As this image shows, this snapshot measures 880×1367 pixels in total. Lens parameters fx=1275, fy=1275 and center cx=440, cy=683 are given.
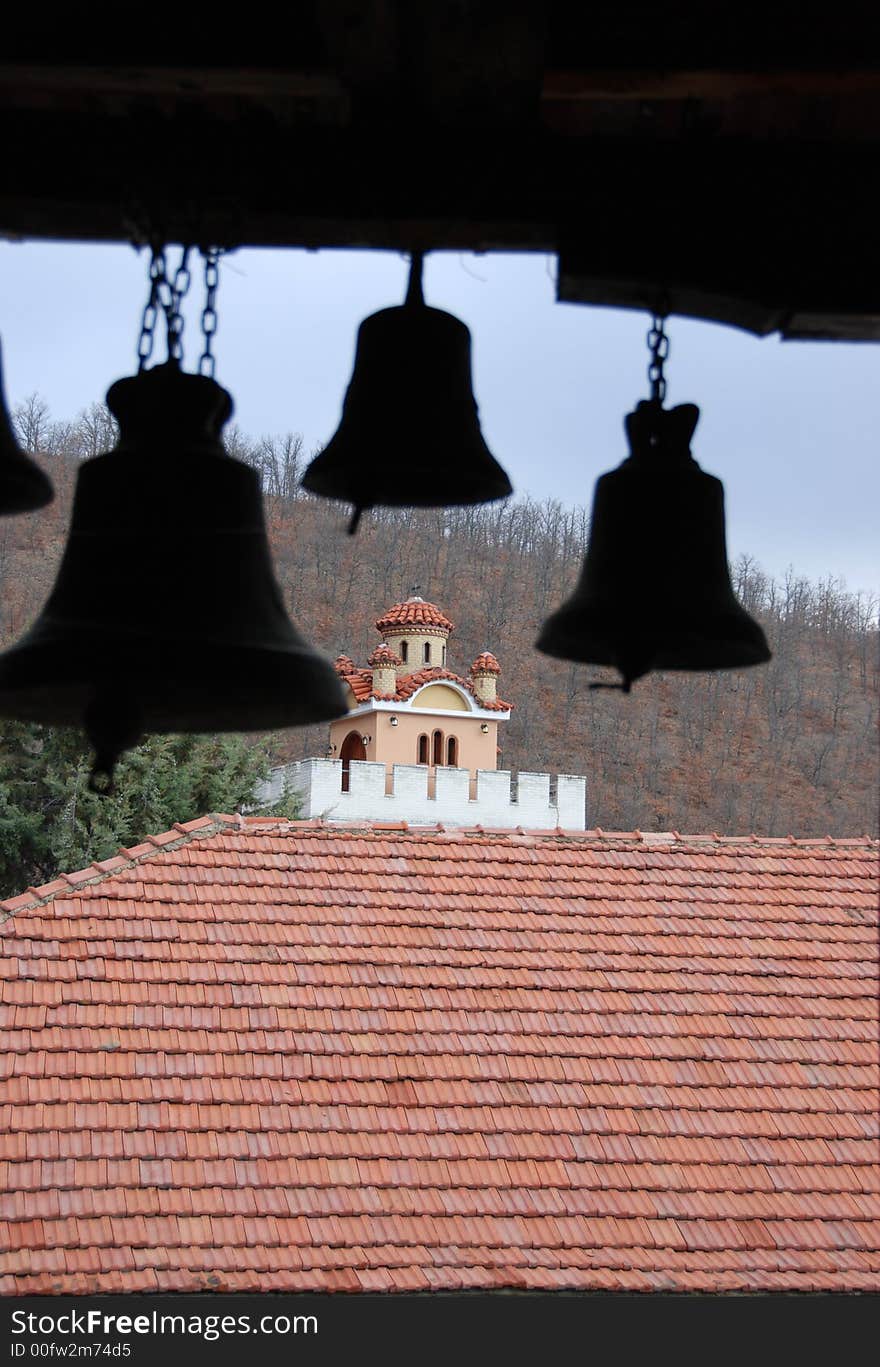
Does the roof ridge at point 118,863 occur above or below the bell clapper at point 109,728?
below

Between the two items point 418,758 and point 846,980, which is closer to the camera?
point 846,980

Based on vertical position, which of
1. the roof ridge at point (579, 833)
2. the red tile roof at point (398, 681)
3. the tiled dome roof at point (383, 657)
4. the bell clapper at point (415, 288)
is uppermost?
the tiled dome roof at point (383, 657)

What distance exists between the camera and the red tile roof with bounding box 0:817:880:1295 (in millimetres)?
5277

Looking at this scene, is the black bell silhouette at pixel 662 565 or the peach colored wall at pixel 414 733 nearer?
the black bell silhouette at pixel 662 565

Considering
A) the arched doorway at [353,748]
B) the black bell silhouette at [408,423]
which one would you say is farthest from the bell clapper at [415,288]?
the arched doorway at [353,748]

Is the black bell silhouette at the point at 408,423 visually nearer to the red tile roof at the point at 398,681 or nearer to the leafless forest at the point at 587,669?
the red tile roof at the point at 398,681

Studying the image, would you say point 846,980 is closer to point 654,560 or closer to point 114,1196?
point 114,1196

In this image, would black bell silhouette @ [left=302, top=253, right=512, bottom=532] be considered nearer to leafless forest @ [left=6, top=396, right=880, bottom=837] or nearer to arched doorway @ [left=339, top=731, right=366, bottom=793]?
arched doorway @ [left=339, top=731, right=366, bottom=793]

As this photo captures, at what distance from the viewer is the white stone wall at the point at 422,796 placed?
15.4m

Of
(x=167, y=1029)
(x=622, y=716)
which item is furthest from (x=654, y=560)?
(x=622, y=716)

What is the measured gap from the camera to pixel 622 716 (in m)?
42.5

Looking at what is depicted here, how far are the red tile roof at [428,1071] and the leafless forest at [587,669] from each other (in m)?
27.6

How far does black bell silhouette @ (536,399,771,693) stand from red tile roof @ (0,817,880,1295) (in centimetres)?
397

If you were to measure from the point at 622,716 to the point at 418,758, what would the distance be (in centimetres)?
2481
